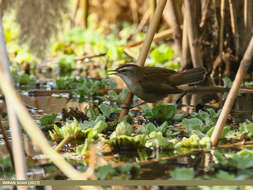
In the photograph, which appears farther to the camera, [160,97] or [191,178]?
[160,97]

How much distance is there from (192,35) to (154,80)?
0.99 meters

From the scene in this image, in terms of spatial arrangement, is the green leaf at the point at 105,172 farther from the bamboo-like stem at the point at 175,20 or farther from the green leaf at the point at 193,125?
the bamboo-like stem at the point at 175,20

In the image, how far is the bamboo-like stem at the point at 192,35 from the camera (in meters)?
3.59

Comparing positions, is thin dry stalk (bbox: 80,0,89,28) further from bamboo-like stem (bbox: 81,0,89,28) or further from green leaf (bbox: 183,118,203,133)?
green leaf (bbox: 183,118,203,133)

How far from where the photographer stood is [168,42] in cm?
707

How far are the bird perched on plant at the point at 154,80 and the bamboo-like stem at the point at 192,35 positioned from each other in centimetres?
81

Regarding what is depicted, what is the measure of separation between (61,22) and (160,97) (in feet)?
5.11

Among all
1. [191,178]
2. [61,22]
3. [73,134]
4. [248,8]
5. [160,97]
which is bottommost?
[191,178]

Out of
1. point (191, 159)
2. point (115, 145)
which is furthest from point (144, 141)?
point (191, 159)

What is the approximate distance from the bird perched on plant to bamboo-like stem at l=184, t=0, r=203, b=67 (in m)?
0.81

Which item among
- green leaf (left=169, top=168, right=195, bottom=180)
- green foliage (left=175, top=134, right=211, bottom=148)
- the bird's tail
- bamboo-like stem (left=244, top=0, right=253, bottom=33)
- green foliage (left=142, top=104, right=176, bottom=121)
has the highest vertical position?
bamboo-like stem (left=244, top=0, right=253, bottom=33)

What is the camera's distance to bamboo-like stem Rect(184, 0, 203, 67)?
3.59 m

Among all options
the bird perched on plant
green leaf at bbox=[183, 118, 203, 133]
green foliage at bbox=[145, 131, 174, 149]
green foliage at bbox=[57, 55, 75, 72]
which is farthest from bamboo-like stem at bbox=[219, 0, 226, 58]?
green foliage at bbox=[145, 131, 174, 149]

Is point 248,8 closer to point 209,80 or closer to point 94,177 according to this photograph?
point 209,80
